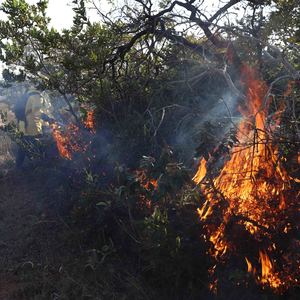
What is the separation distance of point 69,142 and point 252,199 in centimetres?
431

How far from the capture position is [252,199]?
163 inches

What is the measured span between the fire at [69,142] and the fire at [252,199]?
3.44 meters

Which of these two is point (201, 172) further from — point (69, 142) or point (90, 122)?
point (69, 142)

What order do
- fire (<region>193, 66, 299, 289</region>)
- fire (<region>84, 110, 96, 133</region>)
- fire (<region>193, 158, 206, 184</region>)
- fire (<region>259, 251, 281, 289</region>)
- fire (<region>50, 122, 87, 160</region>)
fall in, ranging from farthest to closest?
fire (<region>50, 122, 87, 160</region>) → fire (<region>84, 110, 96, 133</region>) → fire (<region>193, 158, 206, 184</region>) → fire (<region>193, 66, 299, 289</region>) → fire (<region>259, 251, 281, 289</region>)

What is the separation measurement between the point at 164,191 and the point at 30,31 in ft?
12.4

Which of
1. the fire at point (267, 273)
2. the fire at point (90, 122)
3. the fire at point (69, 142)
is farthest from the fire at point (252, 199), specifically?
the fire at point (69, 142)

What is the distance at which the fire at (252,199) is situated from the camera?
3.90 metres

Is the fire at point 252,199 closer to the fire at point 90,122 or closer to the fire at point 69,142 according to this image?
the fire at point 90,122

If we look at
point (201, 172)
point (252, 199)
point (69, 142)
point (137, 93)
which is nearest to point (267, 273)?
point (252, 199)

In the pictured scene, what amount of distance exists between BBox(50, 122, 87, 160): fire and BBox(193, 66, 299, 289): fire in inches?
136

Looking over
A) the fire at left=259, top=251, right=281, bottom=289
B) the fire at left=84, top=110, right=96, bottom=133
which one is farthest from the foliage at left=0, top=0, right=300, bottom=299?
the fire at left=259, top=251, right=281, bottom=289

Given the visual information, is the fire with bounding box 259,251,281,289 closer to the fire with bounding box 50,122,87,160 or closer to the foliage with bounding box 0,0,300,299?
the foliage with bounding box 0,0,300,299

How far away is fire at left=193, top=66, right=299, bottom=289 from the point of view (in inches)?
153

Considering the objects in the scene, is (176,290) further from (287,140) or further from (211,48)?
(211,48)
